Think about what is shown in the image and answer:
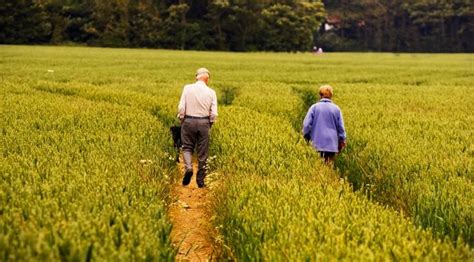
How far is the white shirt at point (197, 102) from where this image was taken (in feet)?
26.9

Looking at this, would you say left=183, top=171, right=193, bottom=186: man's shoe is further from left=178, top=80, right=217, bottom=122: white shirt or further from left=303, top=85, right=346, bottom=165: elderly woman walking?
left=303, top=85, right=346, bottom=165: elderly woman walking

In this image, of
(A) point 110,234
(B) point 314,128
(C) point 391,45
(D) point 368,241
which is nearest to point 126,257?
(A) point 110,234

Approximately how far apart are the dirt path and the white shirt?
1247mm

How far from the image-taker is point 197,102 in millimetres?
8195

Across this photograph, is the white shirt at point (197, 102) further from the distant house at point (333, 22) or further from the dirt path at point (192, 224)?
the distant house at point (333, 22)

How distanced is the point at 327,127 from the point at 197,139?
2265 millimetres

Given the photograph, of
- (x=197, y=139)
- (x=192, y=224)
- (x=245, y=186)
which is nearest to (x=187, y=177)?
(x=197, y=139)

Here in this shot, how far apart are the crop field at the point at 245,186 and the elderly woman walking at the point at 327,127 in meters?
0.41

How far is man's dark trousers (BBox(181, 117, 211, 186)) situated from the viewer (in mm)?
8281

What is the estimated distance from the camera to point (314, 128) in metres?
8.77

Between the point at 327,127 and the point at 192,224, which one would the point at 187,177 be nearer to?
the point at 192,224

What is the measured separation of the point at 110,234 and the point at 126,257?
327mm

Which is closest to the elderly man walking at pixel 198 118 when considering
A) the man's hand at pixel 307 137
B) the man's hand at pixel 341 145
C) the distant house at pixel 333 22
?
the man's hand at pixel 307 137

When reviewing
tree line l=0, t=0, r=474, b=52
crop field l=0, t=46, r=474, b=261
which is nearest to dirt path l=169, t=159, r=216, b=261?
crop field l=0, t=46, r=474, b=261
